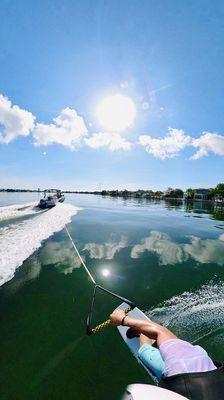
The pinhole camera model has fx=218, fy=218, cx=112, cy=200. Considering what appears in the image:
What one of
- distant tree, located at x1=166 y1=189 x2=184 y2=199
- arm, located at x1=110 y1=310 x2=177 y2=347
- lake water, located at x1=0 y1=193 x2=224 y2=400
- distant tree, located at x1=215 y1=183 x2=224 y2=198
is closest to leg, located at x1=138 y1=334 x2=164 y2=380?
arm, located at x1=110 y1=310 x2=177 y2=347

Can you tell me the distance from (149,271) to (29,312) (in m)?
5.67

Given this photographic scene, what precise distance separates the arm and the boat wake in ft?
7.54

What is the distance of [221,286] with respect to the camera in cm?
942

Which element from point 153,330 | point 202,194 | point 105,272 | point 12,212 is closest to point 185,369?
point 153,330

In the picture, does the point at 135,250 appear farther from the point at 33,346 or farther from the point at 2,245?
the point at 33,346

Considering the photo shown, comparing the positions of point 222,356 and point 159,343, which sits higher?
point 159,343

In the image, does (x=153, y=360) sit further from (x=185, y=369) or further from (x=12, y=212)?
(x=12, y=212)

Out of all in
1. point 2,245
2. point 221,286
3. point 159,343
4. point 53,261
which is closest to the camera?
point 159,343

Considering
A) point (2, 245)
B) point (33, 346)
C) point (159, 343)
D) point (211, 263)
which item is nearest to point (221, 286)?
point (211, 263)

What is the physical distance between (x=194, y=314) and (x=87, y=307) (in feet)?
11.7

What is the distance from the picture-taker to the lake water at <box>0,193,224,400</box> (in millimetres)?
4754

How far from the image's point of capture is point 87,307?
739 centimetres

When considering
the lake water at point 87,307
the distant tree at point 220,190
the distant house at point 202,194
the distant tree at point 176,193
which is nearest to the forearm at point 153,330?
the lake water at point 87,307

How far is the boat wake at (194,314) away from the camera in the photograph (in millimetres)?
6309
